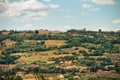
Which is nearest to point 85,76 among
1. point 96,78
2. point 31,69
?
point 96,78

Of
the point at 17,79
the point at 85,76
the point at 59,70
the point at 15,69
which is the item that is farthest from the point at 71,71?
the point at 17,79

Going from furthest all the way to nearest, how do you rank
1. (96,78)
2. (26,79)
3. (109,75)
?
(109,75)
(96,78)
(26,79)

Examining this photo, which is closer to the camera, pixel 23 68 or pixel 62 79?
pixel 62 79

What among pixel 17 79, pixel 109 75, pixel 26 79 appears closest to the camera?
pixel 17 79

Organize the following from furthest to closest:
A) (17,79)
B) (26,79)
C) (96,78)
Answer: (96,78), (26,79), (17,79)

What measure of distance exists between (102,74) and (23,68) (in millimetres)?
51879

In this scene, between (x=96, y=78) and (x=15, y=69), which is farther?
(x=15, y=69)

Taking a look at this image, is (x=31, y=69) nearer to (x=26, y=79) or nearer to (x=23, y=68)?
(x=23, y=68)

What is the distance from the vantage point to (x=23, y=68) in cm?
19988

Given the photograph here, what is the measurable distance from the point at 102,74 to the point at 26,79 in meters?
53.5

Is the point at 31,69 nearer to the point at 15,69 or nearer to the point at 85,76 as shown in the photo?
the point at 15,69

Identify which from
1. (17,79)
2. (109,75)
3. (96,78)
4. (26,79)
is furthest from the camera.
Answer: (109,75)

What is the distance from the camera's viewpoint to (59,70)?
19712 cm

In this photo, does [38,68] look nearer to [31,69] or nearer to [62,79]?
[31,69]
